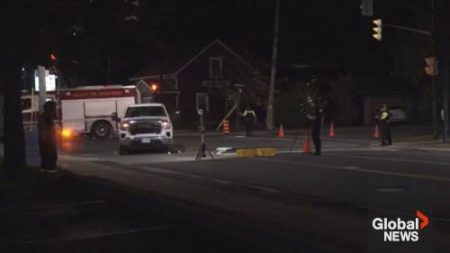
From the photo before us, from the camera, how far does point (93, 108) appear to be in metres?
44.5

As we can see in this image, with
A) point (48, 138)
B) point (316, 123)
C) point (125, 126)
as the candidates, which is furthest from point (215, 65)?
point (48, 138)

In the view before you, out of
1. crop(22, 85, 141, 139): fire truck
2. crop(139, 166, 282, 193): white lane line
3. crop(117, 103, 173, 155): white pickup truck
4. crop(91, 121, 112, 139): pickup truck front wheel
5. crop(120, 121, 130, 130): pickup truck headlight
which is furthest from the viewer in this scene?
crop(91, 121, 112, 139): pickup truck front wheel

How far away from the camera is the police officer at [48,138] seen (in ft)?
63.6

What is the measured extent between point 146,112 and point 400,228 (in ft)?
73.2

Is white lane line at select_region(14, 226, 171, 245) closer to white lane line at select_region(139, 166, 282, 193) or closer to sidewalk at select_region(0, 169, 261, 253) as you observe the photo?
sidewalk at select_region(0, 169, 261, 253)

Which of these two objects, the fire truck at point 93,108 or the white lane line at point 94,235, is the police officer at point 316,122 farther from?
the fire truck at point 93,108

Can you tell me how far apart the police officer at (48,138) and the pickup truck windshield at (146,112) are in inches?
352

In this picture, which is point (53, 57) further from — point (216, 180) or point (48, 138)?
point (216, 180)

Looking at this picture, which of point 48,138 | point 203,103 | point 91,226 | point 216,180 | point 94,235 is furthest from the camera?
point 203,103

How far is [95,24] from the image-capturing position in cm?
1788

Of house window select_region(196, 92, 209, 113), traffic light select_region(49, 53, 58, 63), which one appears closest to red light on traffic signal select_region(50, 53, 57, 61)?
traffic light select_region(49, 53, 58, 63)

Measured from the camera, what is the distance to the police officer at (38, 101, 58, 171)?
63.6 ft

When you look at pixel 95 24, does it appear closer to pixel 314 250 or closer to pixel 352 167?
pixel 352 167

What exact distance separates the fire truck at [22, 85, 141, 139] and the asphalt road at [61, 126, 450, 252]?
16978mm
